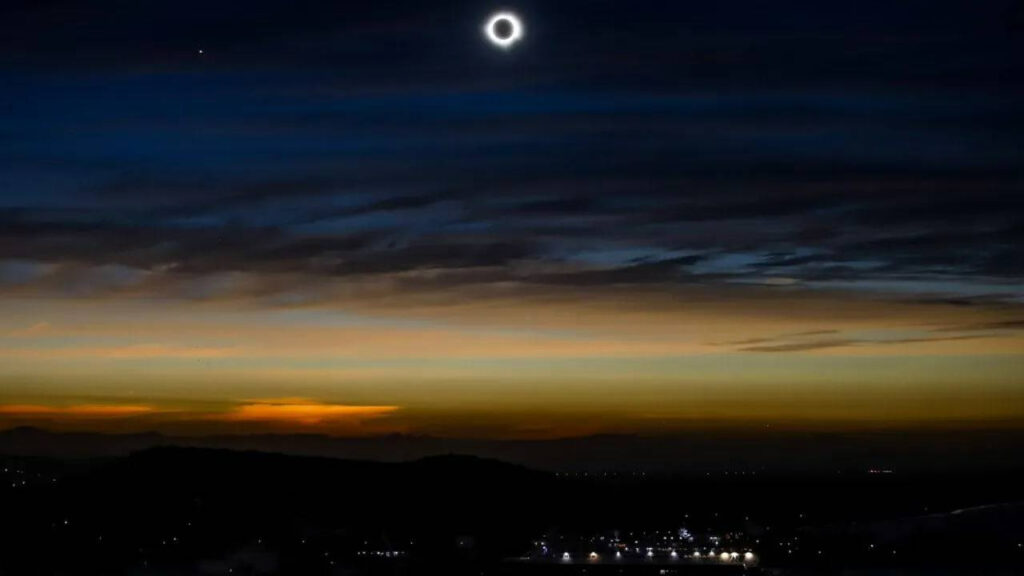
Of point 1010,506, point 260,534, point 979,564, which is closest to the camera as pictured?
point 979,564

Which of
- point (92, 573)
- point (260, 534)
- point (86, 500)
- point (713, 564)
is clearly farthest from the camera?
point (86, 500)

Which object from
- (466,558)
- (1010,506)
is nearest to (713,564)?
(466,558)

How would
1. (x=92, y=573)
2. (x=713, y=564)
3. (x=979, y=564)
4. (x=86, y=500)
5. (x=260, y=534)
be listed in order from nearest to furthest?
(x=92, y=573) < (x=979, y=564) < (x=713, y=564) < (x=260, y=534) < (x=86, y=500)

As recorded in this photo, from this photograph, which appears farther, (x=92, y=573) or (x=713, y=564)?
(x=713, y=564)

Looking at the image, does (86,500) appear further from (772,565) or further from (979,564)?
(979,564)

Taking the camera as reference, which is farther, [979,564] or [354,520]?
[354,520]

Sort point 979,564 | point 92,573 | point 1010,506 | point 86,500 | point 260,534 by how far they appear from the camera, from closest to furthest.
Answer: point 92,573, point 979,564, point 260,534, point 1010,506, point 86,500

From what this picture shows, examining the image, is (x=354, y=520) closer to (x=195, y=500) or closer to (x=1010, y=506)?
(x=195, y=500)

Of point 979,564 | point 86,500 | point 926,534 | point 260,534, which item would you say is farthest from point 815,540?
point 86,500
